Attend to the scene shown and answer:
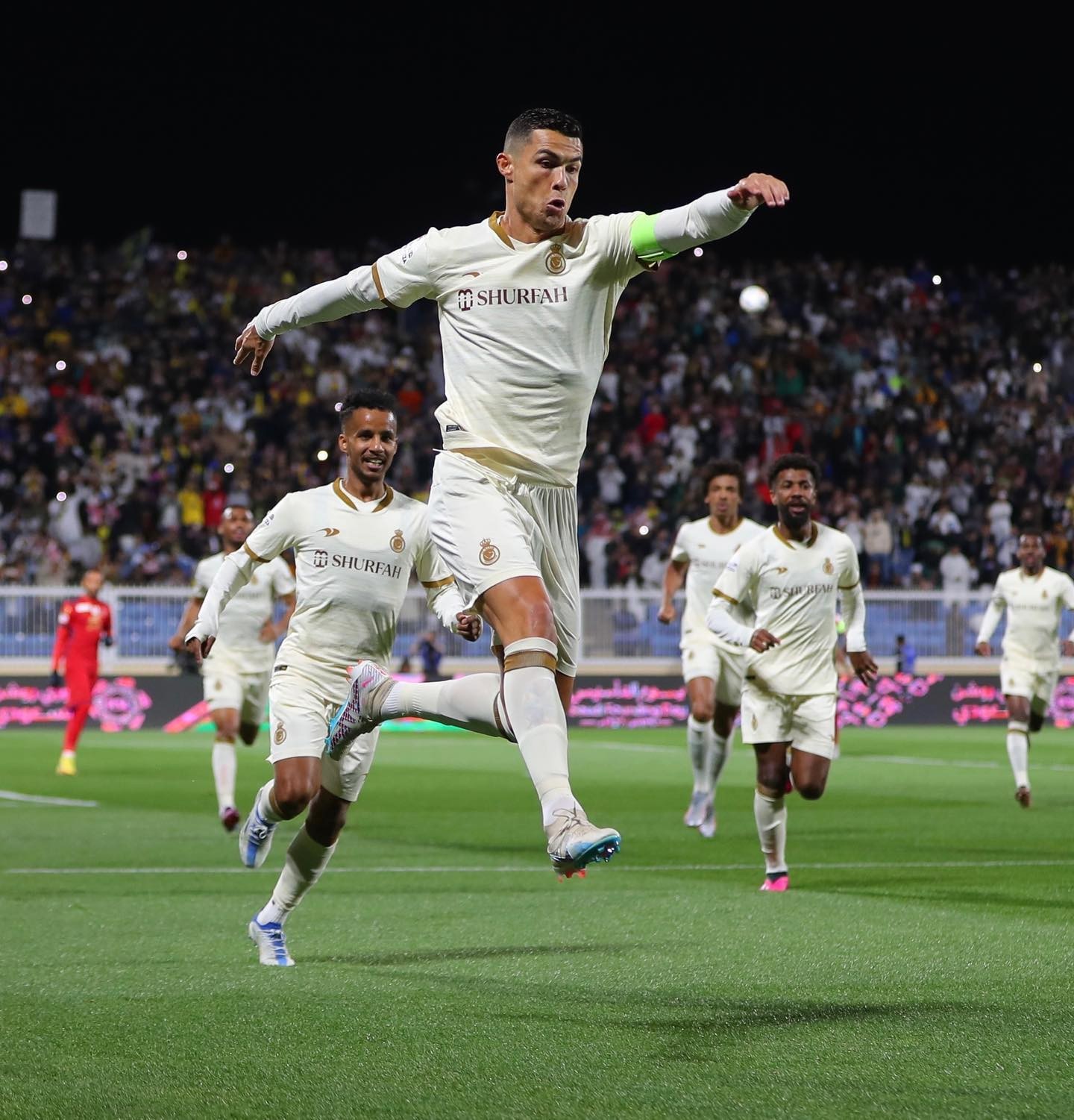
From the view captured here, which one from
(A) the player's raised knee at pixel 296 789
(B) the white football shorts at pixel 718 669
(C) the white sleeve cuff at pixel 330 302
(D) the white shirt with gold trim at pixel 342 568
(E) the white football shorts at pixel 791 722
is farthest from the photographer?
(B) the white football shorts at pixel 718 669

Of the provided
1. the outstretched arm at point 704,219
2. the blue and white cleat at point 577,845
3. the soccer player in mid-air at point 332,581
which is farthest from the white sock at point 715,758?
the blue and white cleat at point 577,845

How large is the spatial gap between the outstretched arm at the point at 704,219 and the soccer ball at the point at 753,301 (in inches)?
951

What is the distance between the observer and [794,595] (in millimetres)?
10727

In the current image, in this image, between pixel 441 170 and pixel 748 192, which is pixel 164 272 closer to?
pixel 441 170

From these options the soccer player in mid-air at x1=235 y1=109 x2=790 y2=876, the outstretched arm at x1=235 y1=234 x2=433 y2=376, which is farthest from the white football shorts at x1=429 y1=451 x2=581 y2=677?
the outstretched arm at x1=235 y1=234 x2=433 y2=376

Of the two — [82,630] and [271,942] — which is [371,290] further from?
[82,630]

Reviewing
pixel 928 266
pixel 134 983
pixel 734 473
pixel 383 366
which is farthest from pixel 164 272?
pixel 134 983

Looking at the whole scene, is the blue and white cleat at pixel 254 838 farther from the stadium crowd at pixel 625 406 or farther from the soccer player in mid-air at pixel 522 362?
the stadium crowd at pixel 625 406

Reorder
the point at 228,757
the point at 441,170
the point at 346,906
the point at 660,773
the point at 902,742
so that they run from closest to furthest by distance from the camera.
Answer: the point at 346,906
the point at 228,757
the point at 660,773
the point at 902,742
the point at 441,170

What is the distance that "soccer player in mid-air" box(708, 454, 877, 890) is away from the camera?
10.3 metres

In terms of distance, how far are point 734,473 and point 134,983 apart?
816 cm

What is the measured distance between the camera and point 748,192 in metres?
5.61

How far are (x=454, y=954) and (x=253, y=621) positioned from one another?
6616mm

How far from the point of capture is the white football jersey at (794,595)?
1046 centimetres
